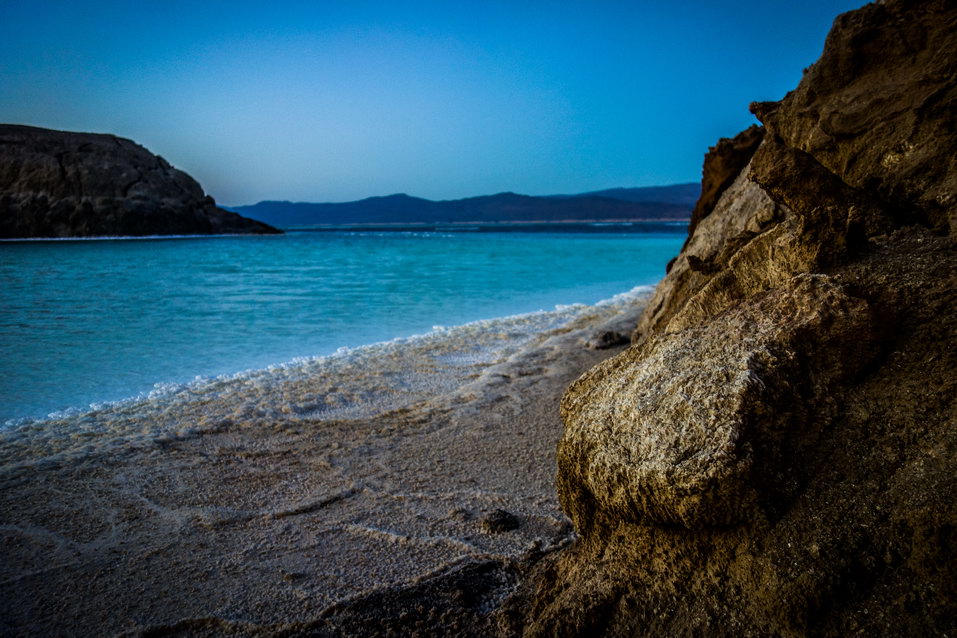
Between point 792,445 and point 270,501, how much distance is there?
2.84 meters

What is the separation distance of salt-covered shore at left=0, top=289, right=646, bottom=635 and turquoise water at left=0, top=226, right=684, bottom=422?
1636 mm

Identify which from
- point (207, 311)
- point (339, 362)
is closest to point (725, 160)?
point (339, 362)

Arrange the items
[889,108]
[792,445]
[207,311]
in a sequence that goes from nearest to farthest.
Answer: [792,445] < [889,108] < [207,311]

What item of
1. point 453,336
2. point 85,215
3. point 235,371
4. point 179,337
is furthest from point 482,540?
point 85,215

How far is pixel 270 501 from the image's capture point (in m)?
3.46

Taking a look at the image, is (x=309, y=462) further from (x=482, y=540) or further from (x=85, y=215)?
(x=85, y=215)

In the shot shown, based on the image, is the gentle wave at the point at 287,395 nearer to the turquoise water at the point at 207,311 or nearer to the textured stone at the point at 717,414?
the turquoise water at the point at 207,311

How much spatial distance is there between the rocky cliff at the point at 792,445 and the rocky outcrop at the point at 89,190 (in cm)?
6391

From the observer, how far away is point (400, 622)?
7.50 ft

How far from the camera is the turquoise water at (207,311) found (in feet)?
23.2

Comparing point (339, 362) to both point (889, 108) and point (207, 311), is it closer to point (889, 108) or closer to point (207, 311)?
point (889, 108)

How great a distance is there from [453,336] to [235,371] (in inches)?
130

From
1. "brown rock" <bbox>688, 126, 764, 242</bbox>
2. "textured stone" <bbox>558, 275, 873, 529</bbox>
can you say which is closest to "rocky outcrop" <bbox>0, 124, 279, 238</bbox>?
"brown rock" <bbox>688, 126, 764, 242</bbox>

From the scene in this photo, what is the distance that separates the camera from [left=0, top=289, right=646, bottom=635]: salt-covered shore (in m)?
2.53
